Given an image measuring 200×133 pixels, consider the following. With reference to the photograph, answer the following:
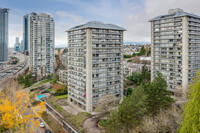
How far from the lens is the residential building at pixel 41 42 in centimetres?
6981

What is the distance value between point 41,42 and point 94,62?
155 feet

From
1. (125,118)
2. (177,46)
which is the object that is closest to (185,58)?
(177,46)

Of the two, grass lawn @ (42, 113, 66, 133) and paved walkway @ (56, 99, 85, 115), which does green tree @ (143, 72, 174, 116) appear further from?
paved walkway @ (56, 99, 85, 115)

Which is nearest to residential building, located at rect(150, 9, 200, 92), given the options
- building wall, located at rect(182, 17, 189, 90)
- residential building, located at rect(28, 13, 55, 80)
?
building wall, located at rect(182, 17, 189, 90)

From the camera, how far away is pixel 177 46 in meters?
39.6

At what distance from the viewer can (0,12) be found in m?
66.1

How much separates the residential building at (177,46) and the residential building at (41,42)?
159 feet

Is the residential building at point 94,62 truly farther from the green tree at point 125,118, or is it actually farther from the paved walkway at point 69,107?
the green tree at point 125,118

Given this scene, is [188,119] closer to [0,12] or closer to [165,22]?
[165,22]

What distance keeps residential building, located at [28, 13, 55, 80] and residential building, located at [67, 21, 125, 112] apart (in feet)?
124

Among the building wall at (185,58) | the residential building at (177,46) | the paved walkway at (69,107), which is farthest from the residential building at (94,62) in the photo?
the building wall at (185,58)

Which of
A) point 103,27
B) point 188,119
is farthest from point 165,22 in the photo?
point 188,119

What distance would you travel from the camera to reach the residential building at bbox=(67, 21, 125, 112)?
33.0 meters

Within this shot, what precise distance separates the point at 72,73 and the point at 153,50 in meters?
24.1
